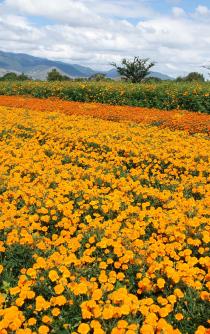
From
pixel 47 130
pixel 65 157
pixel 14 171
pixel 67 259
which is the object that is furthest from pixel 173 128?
pixel 67 259

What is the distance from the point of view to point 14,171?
27.2 ft

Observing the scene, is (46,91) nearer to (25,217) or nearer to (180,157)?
(180,157)

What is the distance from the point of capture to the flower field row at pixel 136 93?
2066 centimetres

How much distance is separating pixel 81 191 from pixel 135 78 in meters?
35.4

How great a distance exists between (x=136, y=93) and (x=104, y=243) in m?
18.5

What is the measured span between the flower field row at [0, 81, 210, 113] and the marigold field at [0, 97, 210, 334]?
10.9 m

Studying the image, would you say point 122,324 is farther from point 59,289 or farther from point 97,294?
point 59,289

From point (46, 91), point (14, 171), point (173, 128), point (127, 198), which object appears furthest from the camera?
point (46, 91)

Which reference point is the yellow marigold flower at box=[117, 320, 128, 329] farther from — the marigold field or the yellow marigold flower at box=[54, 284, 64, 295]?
the yellow marigold flower at box=[54, 284, 64, 295]

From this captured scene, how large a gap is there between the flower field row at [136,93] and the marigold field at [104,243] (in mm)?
10934

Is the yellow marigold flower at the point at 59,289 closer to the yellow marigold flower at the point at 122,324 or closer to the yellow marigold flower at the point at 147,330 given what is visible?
the yellow marigold flower at the point at 122,324

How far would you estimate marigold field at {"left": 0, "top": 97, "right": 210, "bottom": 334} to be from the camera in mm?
3742

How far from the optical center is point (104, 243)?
4.91 meters

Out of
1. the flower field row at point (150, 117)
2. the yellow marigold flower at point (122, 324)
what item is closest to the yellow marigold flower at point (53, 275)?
the yellow marigold flower at point (122, 324)
